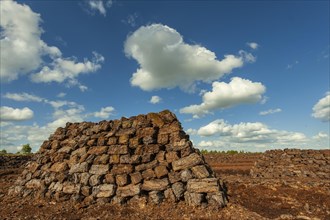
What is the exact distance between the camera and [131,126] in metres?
13.4

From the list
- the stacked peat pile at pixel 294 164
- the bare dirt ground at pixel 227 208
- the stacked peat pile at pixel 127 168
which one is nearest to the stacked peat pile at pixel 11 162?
the stacked peat pile at pixel 127 168

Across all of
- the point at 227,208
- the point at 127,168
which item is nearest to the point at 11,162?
the point at 127,168

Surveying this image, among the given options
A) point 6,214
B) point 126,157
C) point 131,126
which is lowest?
point 6,214

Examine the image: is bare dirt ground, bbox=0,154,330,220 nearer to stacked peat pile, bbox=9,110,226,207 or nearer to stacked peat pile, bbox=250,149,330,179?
stacked peat pile, bbox=9,110,226,207

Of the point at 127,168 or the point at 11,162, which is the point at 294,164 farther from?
the point at 11,162

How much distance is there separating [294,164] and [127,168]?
17.3 m

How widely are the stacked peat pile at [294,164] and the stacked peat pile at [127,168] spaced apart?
525 inches

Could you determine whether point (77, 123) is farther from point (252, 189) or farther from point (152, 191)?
point (252, 189)

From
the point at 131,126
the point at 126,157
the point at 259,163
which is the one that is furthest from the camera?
the point at 259,163

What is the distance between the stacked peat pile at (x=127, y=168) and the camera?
11258 millimetres

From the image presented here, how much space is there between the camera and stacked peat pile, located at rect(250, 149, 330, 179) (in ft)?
75.9

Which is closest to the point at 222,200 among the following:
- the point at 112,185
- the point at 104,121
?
the point at 112,185

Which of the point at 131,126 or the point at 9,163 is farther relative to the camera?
the point at 9,163

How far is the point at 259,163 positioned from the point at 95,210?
61.0ft
